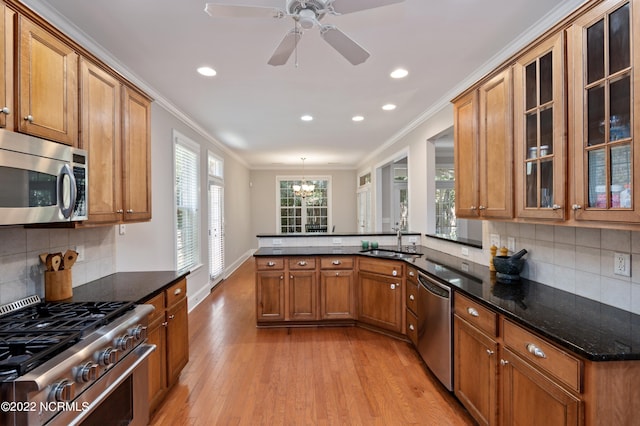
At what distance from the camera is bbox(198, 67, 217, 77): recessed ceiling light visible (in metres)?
2.91

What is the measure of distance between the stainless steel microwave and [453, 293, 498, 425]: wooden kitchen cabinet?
8.09ft

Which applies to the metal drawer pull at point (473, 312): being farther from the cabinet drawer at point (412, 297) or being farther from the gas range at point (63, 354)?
the gas range at point (63, 354)

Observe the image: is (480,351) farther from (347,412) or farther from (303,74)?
(303,74)

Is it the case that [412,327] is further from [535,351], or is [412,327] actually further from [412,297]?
[535,351]

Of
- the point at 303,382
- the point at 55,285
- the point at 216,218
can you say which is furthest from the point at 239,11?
the point at 216,218

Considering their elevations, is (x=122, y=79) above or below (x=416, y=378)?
above

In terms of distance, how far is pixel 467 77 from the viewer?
3.14 m

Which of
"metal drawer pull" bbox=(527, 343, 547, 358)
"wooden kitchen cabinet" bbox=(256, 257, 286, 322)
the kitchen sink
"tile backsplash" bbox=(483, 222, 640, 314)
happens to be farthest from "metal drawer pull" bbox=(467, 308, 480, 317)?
"wooden kitchen cabinet" bbox=(256, 257, 286, 322)

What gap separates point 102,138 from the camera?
6.92 ft

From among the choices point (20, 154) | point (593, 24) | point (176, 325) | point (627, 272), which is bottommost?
point (176, 325)

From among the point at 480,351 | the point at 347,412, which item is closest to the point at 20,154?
the point at 347,412

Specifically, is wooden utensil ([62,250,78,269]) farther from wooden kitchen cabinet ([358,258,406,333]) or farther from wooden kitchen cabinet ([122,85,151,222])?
wooden kitchen cabinet ([358,258,406,333])

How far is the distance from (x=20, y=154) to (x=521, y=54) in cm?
281

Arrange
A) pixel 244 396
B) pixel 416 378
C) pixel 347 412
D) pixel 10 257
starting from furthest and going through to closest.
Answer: pixel 416 378 → pixel 244 396 → pixel 347 412 → pixel 10 257
